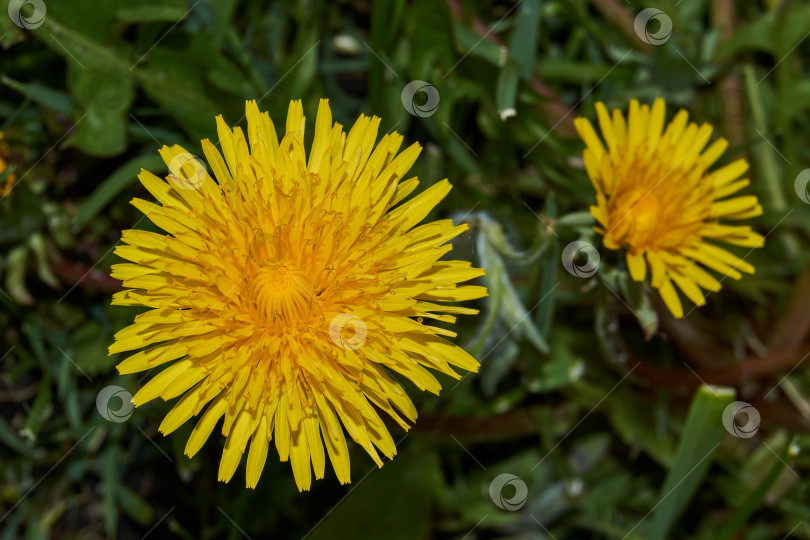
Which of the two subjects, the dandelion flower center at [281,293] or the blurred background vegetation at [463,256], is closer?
the dandelion flower center at [281,293]

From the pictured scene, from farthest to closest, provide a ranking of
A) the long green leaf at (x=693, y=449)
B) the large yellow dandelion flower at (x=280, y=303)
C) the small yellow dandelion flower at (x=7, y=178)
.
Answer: the small yellow dandelion flower at (x=7, y=178), the long green leaf at (x=693, y=449), the large yellow dandelion flower at (x=280, y=303)

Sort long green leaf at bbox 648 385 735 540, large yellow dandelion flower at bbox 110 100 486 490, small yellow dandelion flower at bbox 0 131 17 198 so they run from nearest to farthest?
large yellow dandelion flower at bbox 110 100 486 490 → long green leaf at bbox 648 385 735 540 → small yellow dandelion flower at bbox 0 131 17 198

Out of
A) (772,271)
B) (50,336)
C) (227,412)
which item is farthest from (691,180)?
(50,336)

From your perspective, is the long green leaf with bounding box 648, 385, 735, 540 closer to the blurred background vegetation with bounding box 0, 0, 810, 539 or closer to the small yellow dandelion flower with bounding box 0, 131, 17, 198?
the blurred background vegetation with bounding box 0, 0, 810, 539

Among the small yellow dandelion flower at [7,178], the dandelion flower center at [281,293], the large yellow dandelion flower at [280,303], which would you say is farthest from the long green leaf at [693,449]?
the small yellow dandelion flower at [7,178]

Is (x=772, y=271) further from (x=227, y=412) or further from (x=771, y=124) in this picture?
(x=227, y=412)

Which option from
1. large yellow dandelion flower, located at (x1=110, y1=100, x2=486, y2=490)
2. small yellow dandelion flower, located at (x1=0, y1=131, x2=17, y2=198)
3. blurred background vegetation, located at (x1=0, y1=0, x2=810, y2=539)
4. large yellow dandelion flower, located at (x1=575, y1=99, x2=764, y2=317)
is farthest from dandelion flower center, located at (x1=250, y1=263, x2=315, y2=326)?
small yellow dandelion flower, located at (x1=0, y1=131, x2=17, y2=198)

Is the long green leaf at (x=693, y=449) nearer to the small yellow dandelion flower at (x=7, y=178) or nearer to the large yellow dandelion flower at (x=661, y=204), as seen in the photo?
the large yellow dandelion flower at (x=661, y=204)
